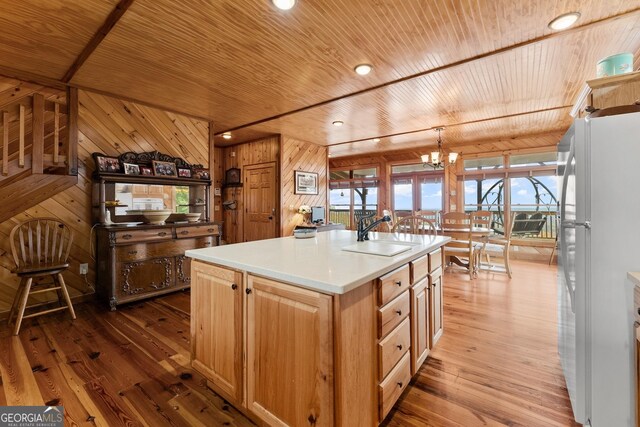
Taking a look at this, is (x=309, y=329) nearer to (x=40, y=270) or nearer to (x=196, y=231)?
(x=40, y=270)

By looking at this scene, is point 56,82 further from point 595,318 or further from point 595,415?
point 595,415

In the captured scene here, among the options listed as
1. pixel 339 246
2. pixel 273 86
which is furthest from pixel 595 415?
pixel 273 86

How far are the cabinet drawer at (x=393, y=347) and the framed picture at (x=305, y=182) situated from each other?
4512 millimetres

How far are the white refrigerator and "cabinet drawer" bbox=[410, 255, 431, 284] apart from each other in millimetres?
767

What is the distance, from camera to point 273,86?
129 inches

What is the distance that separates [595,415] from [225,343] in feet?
6.19

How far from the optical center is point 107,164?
3369 millimetres

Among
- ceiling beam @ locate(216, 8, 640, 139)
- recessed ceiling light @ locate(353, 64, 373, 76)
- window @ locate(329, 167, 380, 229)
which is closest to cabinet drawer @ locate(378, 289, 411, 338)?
recessed ceiling light @ locate(353, 64, 373, 76)

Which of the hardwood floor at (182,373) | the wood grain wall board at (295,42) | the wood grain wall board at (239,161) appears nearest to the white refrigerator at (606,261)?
the hardwood floor at (182,373)

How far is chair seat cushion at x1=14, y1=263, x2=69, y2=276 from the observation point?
2566 millimetres

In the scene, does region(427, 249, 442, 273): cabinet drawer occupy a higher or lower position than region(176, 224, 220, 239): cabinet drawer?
lower

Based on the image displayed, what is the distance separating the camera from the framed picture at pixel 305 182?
589 centimetres

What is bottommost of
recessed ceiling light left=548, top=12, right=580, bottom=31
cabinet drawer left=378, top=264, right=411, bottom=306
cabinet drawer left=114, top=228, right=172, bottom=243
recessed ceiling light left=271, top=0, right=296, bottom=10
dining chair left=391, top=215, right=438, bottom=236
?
cabinet drawer left=378, top=264, right=411, bottom=306

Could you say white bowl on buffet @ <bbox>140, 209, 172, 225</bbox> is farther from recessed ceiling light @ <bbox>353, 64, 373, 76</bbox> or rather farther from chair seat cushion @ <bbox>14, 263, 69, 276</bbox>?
recessed ceiling light @ <bbox>353, 64, 373, 76</bbox>
